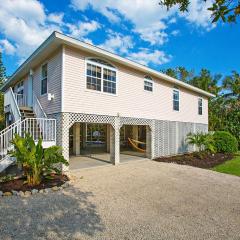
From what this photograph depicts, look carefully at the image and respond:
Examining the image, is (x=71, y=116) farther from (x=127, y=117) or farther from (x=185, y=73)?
(x=185, y=73)

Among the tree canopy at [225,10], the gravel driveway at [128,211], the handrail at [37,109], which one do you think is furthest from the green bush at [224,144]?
the tree canopy at [225,10]

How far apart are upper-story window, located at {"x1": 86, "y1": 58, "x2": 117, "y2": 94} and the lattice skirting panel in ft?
4.57

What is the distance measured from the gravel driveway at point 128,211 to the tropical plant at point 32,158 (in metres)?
0.96

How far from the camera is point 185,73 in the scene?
3519cm

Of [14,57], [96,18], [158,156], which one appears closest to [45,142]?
[158,156]

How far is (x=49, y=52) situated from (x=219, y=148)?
13532 millimetres

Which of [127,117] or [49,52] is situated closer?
[49,52]

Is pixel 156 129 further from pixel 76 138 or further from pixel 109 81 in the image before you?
pixel 76 138

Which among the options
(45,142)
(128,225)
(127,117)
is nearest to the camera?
(128,225)

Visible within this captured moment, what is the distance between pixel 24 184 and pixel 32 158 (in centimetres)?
88

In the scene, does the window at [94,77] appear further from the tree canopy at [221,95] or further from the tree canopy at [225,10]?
the tree canopy at [221,95]

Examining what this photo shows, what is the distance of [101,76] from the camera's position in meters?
10.8

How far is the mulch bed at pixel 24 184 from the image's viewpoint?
21.6 feet

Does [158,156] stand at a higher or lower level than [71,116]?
lower
